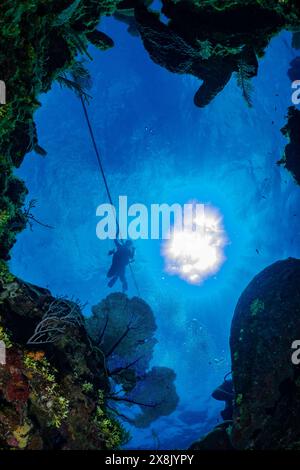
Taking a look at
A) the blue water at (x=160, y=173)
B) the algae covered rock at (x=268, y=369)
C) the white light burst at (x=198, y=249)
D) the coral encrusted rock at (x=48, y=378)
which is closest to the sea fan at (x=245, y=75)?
the algae covered rock at (x=268, y=369)

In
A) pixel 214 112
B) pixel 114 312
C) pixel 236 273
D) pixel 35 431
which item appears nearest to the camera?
pixel 35 431

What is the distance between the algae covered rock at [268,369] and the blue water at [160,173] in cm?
1472

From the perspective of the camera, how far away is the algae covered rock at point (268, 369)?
7.00 metres

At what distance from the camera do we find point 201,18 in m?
5.91

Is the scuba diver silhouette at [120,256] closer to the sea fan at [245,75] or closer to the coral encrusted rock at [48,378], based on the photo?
the coral encrusted rock at [48,378]

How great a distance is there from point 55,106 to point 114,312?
1477 cm

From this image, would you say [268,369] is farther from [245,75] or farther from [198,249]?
[198,249]

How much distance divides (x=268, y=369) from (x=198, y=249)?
19.6 metres

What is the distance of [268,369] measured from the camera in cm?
739

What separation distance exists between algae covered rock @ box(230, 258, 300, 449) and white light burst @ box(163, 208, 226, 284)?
17139 millimetres

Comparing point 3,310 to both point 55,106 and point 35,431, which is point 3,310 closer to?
point 35,431

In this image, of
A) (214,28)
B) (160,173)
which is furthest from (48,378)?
(160,173)

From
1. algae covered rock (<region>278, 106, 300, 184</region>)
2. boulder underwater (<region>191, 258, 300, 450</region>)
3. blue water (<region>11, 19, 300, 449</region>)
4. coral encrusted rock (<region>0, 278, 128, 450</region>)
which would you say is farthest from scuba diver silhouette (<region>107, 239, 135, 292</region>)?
blue water (<region>11, 19, 300, 449</region>)
